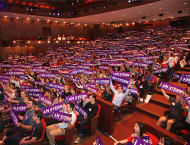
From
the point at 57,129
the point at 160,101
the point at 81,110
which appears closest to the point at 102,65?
the point at 160,101

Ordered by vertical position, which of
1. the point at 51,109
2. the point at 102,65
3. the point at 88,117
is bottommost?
the point at 88,117

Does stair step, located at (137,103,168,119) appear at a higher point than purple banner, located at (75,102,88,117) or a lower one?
lower

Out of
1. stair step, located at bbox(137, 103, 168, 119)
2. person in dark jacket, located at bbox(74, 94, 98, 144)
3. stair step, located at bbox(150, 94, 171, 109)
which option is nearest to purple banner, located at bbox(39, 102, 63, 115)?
person in dark jacket, located at bbox(74, 94, 98, 144)

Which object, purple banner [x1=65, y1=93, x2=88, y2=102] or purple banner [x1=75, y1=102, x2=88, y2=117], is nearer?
purple banner [x1=75, y1=102, x2=88, y2=117]

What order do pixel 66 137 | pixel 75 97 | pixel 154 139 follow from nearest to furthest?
pixel 154 139, pixel 66 137, pixel 75 97

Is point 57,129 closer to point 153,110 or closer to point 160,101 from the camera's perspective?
point 153,110

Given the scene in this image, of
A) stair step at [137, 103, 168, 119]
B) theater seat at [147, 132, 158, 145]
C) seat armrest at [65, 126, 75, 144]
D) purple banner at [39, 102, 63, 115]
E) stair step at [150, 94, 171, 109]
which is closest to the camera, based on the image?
theater seat at [147, 132, 158, 145]

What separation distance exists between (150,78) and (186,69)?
3022mm

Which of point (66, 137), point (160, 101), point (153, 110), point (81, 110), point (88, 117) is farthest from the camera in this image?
point (160, 101)

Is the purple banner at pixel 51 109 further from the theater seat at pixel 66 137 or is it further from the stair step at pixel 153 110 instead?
the stair step at pixel 153 110

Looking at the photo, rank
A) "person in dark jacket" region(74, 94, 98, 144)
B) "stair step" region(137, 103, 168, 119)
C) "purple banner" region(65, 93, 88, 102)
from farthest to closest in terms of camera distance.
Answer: "stair step" region(137, 103, 168, 119) < "purple banner" region(65, 93, 88, 102) < "person in dark jacket" region(74, 94, 98, 144)

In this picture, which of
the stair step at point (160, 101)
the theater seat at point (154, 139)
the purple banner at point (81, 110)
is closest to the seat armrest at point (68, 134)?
the purple banner at point (81, 110)

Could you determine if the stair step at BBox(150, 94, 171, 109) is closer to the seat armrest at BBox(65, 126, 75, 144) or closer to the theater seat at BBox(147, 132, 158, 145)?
the theater seat at BBox(147, 132, 158, 145)

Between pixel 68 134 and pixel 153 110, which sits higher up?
pixel 68 134
